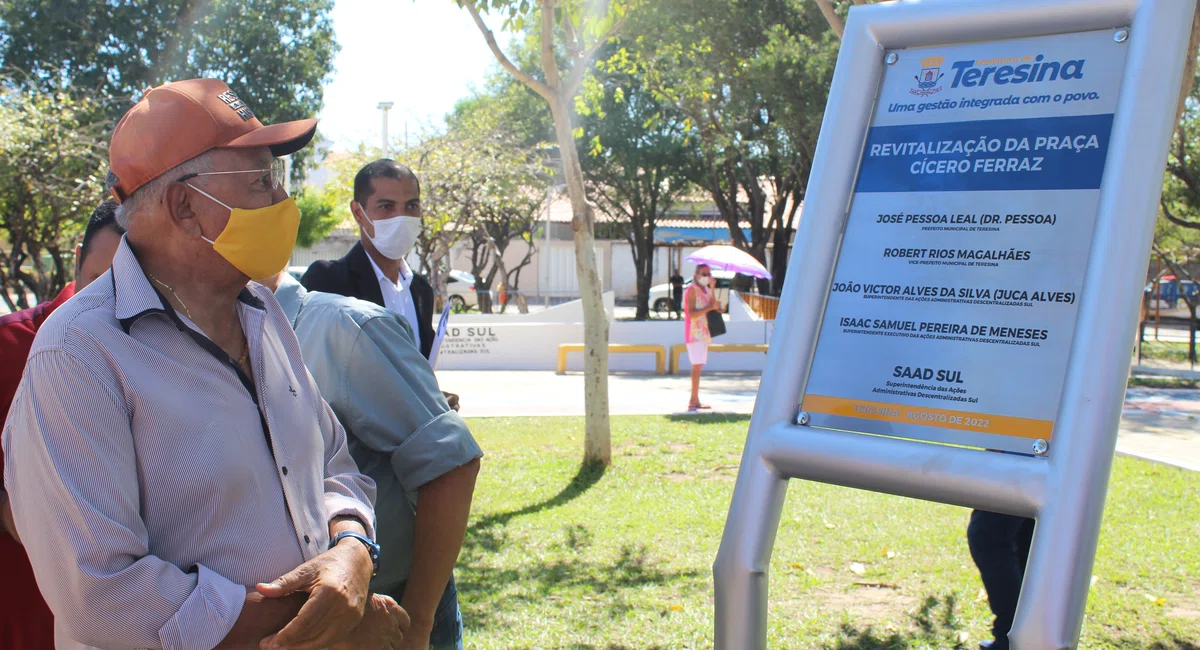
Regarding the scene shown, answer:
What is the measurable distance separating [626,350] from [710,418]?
5680 millimetres

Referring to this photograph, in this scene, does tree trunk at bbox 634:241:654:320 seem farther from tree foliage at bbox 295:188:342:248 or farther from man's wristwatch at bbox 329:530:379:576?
man's wristwatch at bbox 329:530:379:576

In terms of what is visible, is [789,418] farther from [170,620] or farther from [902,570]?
[902,570]

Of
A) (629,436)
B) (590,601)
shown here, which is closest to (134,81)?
(629,436)

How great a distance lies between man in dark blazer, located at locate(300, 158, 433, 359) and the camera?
11.6 feet

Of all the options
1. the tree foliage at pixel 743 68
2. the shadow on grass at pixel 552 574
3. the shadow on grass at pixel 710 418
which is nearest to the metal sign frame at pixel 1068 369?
the shadow on grass at pixel 552 574

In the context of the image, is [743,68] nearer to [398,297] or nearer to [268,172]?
[398,297]

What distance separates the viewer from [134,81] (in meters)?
22.9

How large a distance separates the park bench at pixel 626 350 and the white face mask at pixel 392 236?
41.9ft

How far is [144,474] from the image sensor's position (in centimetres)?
167

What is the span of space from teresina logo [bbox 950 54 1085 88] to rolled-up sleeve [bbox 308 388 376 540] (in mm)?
1519

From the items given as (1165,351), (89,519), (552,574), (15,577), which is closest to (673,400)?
(552,574)

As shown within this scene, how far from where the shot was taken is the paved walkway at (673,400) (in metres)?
10.1

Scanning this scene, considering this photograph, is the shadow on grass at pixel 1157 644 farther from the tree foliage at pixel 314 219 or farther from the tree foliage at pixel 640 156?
the tree foliage at pixel 314 219

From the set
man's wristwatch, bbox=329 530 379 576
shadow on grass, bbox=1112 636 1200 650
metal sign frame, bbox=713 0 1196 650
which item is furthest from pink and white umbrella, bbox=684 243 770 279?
man's wristwatch, bbox=329 530 379 576
